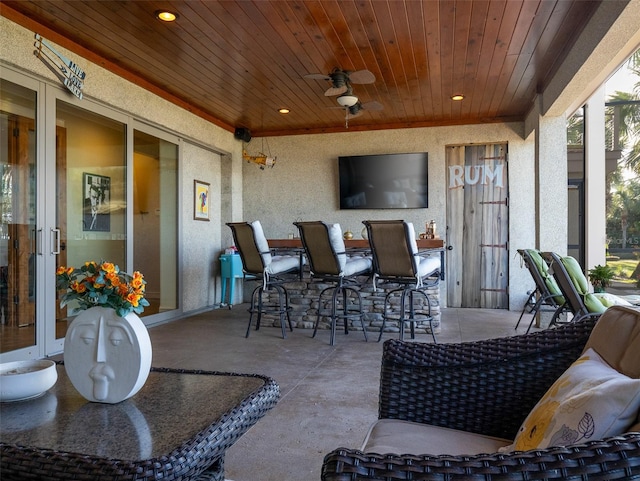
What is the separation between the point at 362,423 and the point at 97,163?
12.3 feet

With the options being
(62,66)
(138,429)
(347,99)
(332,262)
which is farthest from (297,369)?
(62,66)

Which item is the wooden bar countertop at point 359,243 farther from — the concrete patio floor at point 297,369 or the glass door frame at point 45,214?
the glass door frame at point 45,214

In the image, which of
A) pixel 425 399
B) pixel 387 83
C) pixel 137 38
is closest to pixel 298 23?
pixel 137 38

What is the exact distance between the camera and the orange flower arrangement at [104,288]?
4.75ft

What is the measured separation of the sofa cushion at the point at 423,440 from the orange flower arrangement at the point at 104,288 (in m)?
0.81

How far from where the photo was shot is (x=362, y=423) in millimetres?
2484

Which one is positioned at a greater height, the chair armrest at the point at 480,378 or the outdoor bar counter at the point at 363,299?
the chair armrest at the point at 480,378

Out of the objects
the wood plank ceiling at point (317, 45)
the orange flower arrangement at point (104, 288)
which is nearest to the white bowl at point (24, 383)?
the orange flower arrangement at point (104, 288)

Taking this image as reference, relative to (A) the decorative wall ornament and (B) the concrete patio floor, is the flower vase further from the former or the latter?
(A) the decorative wall ornament

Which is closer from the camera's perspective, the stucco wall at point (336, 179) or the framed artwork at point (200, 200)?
the framed artwork at point (200, 200)

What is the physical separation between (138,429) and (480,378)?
99cm

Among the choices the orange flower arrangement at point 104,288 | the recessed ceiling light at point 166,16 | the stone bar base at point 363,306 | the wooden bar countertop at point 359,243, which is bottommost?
the stone bar base at point 363,306

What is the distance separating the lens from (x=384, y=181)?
7105 mm

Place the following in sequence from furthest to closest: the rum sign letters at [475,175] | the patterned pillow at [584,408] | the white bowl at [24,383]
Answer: the rum sign letters at [475,175], the white bowl at [24,383], the patterned pillow at [584,408]
